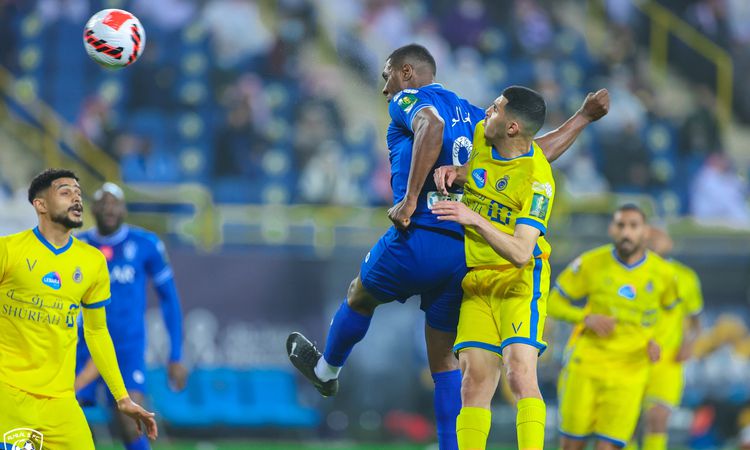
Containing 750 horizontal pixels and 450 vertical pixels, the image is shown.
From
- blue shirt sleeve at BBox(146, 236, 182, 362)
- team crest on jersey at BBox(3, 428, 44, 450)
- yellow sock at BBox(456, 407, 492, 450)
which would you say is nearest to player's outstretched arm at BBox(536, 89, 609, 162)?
yellow sock at BBox(456, 407, 492, 450)

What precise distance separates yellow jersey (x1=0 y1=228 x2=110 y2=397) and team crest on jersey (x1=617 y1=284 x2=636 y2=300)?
166 inches

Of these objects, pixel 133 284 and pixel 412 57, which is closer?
pixel 412 57

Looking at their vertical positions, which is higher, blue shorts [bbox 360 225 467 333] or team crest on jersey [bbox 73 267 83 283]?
blue shorts [bbox 360 225 467 333]

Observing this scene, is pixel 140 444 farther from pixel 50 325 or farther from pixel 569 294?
pixel 569 294

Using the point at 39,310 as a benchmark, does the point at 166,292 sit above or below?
above

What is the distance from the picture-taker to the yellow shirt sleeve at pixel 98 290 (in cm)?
731

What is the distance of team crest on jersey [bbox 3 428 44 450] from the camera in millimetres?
6742

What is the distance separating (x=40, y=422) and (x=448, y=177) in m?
2.65

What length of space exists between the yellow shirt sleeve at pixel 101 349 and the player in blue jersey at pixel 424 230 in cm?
126

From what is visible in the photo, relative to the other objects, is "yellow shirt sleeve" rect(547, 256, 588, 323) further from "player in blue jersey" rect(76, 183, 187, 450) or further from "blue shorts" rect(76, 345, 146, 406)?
"blue shorts" rect(76, 345, 146, 406)

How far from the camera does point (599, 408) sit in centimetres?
938

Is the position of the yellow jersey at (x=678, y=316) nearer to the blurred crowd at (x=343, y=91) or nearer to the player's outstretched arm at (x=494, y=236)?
the player's outstretched arm at (x=494, y=236)

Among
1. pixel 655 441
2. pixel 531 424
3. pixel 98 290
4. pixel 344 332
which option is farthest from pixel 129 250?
pixel 655 441

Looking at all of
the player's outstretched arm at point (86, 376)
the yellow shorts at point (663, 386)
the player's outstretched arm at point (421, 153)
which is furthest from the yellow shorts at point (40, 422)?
the yellow shorts at point (663, 386)
